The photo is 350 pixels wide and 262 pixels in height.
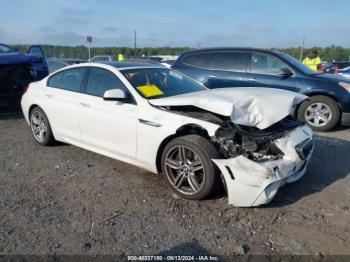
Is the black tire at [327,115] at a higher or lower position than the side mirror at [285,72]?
lower

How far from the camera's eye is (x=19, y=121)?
8.32 metres

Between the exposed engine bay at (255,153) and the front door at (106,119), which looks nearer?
the exposed engine bay at (255,153)

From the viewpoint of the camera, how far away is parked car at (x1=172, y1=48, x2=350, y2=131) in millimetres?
7195

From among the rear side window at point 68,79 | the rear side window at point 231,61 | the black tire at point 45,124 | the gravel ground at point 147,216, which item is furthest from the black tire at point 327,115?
the black tire at point 45,124

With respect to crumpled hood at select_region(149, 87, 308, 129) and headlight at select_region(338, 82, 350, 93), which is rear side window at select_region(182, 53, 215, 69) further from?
crumpled hood at select_region(149, 87, 308, 129)

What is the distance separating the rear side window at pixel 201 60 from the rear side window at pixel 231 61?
152 mm

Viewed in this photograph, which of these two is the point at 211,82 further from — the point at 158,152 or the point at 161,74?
the point at 158,152

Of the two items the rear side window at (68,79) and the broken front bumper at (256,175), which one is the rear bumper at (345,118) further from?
the rear side window at (68,79)

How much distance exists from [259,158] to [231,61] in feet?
15.8

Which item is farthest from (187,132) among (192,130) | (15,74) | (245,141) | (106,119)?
(15,74)

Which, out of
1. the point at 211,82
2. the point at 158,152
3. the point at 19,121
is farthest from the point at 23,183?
the point at 211,82

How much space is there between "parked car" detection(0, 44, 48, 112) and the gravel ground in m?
4.11

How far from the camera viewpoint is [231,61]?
8102mm

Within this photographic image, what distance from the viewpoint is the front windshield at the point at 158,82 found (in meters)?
4.54
